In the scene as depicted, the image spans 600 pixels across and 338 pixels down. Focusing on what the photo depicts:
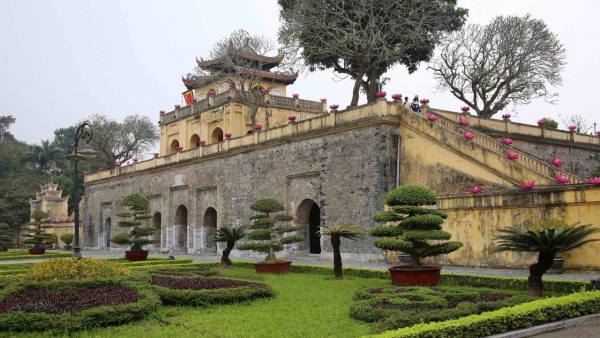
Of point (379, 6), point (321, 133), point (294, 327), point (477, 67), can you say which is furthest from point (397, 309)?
point (477, 67)

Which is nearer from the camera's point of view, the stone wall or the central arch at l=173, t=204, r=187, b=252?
the stone wall

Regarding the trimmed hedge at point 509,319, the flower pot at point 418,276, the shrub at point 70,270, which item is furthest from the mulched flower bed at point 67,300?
the flower pot at point 418,276

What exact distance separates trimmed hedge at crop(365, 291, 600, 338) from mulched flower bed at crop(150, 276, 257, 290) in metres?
5.15

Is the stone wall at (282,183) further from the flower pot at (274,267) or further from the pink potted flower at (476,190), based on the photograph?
the flower pot at (274,267)

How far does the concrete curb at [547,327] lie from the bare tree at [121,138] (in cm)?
4829

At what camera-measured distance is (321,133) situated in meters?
21.8

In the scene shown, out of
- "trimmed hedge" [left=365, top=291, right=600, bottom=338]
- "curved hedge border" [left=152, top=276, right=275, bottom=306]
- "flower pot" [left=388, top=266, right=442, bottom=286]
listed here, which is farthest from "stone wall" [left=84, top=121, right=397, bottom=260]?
"trimmed hedge" [left=365, top=291, right=600, bottom=338]

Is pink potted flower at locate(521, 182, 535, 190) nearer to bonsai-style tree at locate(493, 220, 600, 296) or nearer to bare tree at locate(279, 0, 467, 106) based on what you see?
bonsai-style tree at locate(493, 220, 600, 296)

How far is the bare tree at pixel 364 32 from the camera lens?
26.7 m

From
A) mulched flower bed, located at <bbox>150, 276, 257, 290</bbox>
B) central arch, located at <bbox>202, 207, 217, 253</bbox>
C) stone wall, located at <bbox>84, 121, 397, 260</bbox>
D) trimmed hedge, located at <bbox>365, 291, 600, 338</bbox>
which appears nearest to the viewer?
trimmed hedge, located at <bbox>365, 291, 600, 338</bbox>

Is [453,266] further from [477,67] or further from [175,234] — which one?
[175,234]

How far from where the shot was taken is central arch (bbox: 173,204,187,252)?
104 feet

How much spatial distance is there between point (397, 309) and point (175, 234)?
2505cm

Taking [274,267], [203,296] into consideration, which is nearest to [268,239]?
[274,267]
